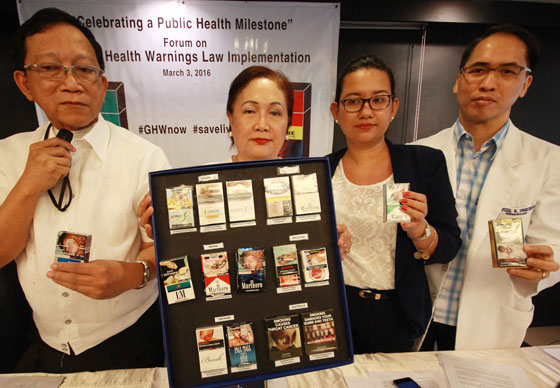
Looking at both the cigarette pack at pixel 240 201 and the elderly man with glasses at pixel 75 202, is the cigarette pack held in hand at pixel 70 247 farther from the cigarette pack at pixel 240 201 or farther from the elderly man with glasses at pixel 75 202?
the cigarette pack at pixel 240 201

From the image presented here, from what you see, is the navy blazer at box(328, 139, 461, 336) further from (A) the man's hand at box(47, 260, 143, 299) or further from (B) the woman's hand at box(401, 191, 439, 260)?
(A) the man's hand at box(47, 260, 143, 299)

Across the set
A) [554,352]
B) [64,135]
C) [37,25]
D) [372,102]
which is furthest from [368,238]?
[37,25]

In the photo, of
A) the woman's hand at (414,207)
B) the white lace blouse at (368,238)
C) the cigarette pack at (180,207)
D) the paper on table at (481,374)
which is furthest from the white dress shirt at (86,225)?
the paper on table at (481,374)

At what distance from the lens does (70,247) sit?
1.01 meters

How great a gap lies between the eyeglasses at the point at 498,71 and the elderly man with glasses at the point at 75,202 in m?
1.69

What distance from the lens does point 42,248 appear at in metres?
1.21

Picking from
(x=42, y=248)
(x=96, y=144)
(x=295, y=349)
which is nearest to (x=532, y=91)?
(x=295, y=349)

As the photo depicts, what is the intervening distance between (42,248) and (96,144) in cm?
50

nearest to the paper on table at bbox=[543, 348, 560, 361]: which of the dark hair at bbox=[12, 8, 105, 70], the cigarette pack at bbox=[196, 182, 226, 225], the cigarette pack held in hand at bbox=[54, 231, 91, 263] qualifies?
the cigarette pack at bbox=[196, 182, 226, 225]

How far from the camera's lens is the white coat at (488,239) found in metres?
1.50

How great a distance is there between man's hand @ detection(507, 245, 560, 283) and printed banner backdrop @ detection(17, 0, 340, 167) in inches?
79.1

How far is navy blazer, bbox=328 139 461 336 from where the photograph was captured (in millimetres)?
1358

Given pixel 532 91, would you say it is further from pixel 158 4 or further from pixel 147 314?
pixel 147 314

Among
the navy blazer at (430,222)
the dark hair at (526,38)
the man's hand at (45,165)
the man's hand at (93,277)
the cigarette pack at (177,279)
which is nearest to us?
the cigarette pack at (177,279)
